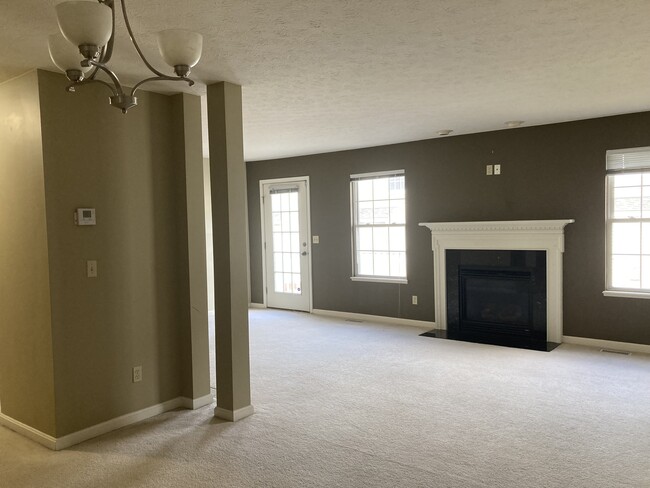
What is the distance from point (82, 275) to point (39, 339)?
1.52 ft

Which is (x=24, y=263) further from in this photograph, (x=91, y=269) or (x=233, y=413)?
(x=233, y=413)

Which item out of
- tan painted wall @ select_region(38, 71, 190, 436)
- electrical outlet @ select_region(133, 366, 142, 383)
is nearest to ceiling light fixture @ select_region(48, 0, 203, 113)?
tan painted wall @ select_region(38, 71, 190, 436)

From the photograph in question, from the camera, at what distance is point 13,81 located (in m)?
3.32

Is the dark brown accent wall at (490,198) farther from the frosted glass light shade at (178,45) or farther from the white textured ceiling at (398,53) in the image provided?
the frosted glass light shade at (178,45)

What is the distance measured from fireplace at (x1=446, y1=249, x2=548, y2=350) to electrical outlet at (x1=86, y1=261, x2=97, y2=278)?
3.97m

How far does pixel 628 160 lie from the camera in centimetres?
515

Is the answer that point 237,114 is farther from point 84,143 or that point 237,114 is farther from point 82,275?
point 82,275

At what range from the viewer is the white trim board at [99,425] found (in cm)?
328

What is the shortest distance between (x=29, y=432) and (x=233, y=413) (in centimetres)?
130

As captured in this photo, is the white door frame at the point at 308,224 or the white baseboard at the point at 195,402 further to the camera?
the white door frame at the point at 308,224

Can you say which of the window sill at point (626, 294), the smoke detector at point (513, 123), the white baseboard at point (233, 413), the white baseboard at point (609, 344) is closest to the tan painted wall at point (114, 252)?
the white baseboard at point (233, 413)

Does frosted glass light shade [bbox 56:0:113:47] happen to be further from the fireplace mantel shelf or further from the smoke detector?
the fireplace mantel shelf

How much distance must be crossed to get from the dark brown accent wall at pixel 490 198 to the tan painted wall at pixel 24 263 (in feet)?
14.5

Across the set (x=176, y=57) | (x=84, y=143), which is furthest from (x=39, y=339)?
(x=176, y=57)
